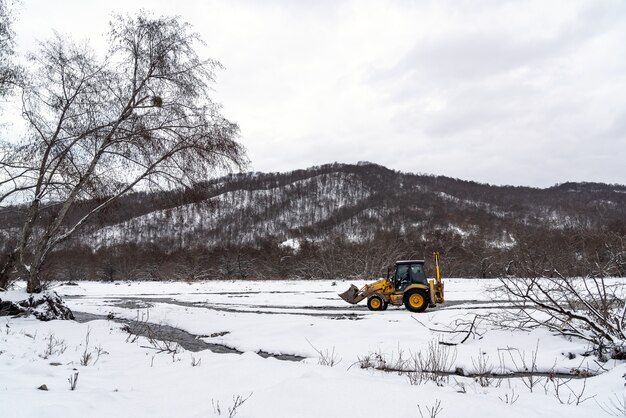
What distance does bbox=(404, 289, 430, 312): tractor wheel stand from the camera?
13925mm

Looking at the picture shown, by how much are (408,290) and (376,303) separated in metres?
1.45

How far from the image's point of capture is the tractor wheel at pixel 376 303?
15.0m

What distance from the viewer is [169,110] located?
1134cm

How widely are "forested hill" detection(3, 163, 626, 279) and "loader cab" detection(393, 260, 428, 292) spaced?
10.8 feet

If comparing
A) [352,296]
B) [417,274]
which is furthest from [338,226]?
[417,274]

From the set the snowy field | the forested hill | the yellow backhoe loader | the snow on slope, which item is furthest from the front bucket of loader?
the snow on slope

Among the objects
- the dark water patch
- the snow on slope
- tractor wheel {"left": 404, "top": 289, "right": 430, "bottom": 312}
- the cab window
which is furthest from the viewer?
the snow on slope

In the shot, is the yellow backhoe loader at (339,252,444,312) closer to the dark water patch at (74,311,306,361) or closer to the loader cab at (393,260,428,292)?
the loader cab at (393,260,428,292)

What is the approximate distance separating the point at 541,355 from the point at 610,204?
6075 inches

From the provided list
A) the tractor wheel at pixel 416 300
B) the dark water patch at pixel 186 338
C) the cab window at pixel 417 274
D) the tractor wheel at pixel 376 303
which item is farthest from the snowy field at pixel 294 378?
the tractor wheel at pixel 376 303

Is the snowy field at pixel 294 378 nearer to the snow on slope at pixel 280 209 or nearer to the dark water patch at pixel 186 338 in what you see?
the dark water patch at pixel 186 338

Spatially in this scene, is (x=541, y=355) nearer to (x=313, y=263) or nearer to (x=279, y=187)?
(x=313, y=263)

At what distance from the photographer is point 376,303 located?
1505 cm

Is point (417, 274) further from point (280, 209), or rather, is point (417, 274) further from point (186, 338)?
point (280, 209)
